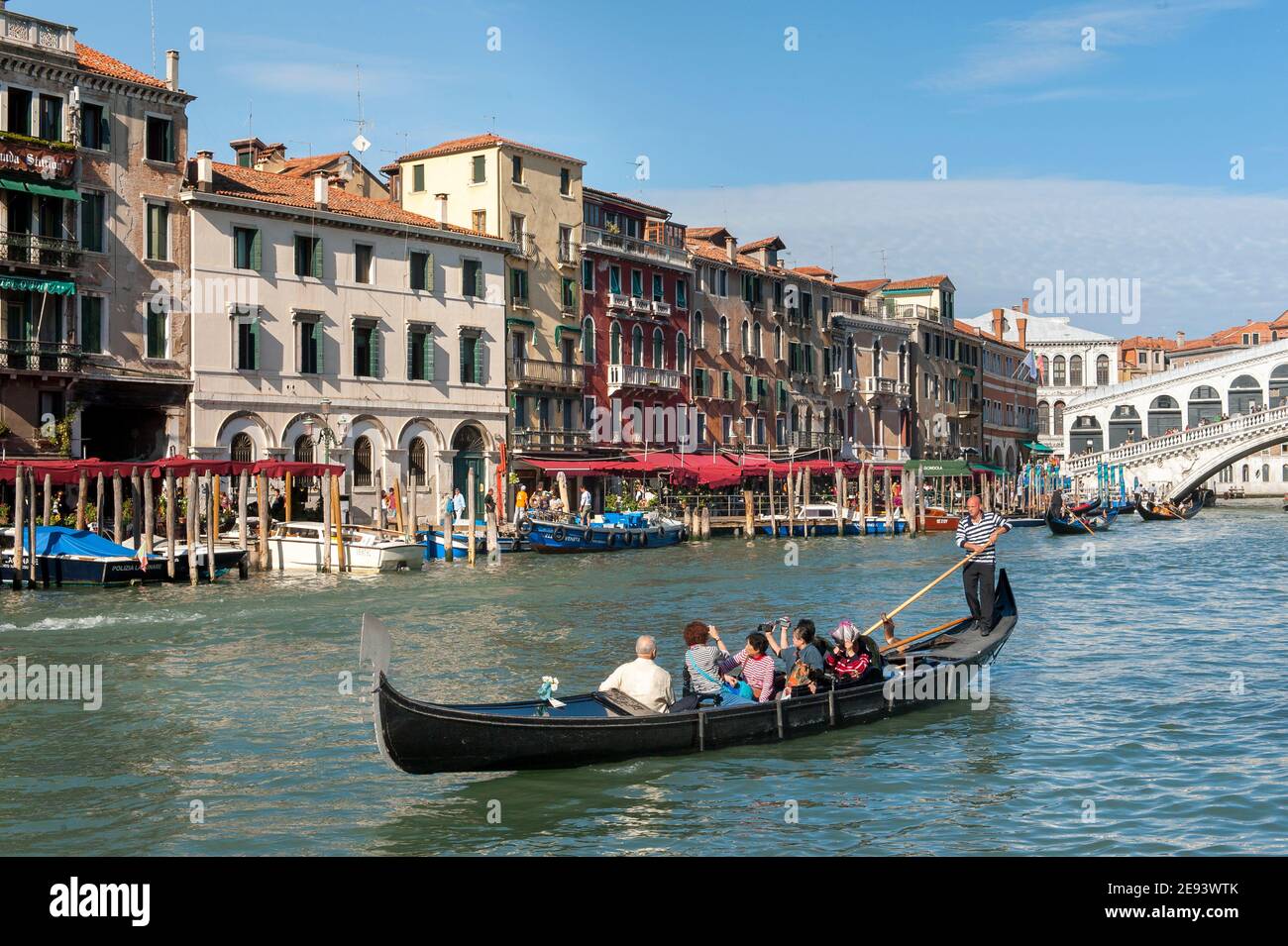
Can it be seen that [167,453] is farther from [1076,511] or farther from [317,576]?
[1076,511]

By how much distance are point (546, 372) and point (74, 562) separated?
16449mm

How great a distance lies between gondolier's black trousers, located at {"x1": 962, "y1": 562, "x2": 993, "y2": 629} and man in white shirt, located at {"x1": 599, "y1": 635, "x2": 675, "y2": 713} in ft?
14.5

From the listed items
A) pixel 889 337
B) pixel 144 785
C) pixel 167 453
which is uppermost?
pixel 889 337

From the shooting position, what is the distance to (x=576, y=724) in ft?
31.1

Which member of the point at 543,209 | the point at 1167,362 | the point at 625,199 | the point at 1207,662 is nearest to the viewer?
the point at 1207,662

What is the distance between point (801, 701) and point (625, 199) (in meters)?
31.5

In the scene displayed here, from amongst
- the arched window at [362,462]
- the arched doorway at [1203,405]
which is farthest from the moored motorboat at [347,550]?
the arched doorway at [1203,405]

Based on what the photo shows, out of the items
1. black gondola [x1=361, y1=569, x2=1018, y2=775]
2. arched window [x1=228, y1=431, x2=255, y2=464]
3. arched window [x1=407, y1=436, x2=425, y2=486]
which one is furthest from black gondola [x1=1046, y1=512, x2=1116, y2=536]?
black gondola [x1=361, y1=569, x2=1018, y2=775]

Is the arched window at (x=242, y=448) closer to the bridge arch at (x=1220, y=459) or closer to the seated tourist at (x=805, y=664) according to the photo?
the seated tourist at (x=805, y=664)

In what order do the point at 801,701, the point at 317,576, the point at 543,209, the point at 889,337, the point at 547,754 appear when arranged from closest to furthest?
the point at 547,754 < the point at 801,701 < the point at 317,576 < the point at 543,209 < the point at 889,337

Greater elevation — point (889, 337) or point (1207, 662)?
point (889, 337)

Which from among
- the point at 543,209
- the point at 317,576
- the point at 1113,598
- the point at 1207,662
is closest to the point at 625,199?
the point at 543,209

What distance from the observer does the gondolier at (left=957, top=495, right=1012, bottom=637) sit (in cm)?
1329

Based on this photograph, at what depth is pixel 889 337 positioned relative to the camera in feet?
179
